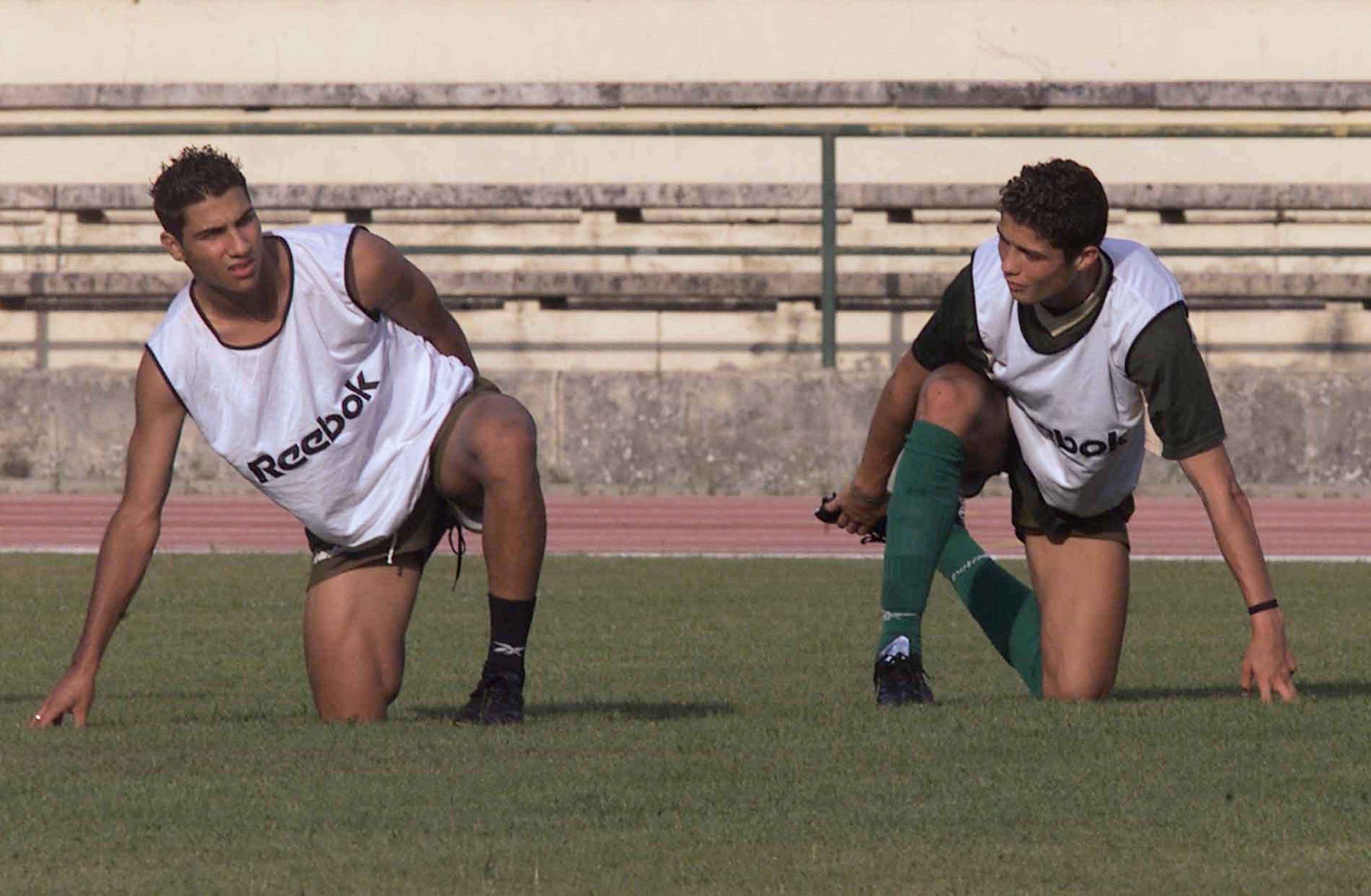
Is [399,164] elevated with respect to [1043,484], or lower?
elevated

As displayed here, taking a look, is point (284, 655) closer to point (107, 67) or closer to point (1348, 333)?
point (1348, 333)

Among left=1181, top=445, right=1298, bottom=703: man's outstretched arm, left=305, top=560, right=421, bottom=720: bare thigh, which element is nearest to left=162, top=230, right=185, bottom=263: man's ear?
left=305, top=560, right=421, bottom=720: bare thigh

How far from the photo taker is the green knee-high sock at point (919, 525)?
6512mm

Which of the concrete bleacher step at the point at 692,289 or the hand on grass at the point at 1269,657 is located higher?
the concrete bleacher step at the point at 692,289

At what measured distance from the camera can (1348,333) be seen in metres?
18.6

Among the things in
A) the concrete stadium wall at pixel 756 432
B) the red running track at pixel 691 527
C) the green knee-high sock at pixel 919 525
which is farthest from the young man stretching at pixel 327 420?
the concrete stadium wall at pixel 756 432

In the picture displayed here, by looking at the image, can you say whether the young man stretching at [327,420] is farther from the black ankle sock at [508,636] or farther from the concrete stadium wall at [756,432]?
the concrete stadium wall at [756,432]

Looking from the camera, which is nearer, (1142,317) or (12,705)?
(1142,317)

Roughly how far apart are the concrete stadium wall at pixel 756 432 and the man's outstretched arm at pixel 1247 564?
9.51m

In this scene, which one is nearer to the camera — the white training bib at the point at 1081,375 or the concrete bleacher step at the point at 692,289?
the white training bib at the point at 1081,375

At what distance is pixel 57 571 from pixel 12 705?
4.27 meters

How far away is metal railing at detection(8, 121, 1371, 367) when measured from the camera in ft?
53.9

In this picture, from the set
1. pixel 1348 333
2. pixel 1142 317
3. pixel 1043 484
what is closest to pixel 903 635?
pixel 1043 484

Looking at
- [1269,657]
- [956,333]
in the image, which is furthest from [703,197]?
[1269,657]
